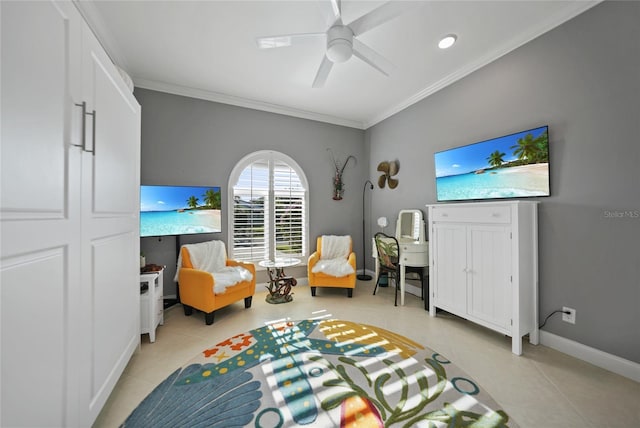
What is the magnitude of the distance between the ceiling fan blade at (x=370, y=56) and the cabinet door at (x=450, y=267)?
1.72 meters

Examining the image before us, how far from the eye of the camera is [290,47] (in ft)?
8.48

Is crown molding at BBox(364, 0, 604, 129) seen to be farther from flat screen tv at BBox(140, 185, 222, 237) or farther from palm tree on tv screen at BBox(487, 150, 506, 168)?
flat screen tv at BBox(140, 185, 222, 237)

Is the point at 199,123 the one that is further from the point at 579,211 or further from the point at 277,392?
the point at 579,211

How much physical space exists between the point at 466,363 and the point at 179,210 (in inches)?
132

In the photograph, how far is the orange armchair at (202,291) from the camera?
2.66 metres

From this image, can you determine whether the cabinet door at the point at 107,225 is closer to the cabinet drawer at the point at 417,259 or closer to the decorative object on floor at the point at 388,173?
the cabinet drawer at the point at 417,259

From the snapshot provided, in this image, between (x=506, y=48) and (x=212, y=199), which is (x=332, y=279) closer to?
(x=212, y=199)

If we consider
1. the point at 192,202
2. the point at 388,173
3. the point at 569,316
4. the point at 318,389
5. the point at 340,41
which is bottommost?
the point at 318,389

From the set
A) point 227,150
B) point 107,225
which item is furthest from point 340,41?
point 227,150

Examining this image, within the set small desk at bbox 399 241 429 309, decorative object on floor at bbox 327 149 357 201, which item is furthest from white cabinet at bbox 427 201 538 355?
decorative object on floor at bbox 327 149 357 201

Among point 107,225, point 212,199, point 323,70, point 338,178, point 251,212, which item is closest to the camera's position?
point 107,225

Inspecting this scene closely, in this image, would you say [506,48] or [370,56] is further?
[506,48]

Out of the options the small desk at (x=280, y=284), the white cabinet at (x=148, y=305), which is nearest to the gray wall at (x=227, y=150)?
the small desk at (x=280, y=284)

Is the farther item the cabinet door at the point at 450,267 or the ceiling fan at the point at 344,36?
the cabinet door at the point at 450,267
